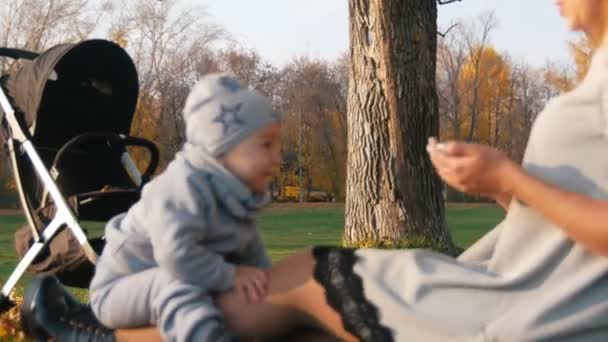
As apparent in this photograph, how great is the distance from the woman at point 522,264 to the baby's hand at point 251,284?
105 mm

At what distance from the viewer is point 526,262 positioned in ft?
6.56

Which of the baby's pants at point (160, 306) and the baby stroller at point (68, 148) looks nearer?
the baby's pants at point (160, 306)

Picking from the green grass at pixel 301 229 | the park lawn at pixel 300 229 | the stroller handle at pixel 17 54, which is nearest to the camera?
the stroller handle at pixel 17 54

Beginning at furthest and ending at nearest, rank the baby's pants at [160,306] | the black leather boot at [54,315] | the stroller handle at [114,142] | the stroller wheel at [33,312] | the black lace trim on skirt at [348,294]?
the stroller handle at [114,142]
the stroller wheel at [33,312]
the black leather boot at [54,315]
the baby's pants at [160,306]
the black lace trim on skirt at [348,294]

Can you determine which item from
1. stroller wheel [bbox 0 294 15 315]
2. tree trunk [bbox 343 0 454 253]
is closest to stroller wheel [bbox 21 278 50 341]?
stroller wheel [bbox 0 294 15 315]

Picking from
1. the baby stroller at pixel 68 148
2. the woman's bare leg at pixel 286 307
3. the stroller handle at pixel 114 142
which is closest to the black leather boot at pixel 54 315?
the woman's bare leg at pixel 286 307

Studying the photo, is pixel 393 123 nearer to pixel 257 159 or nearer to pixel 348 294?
pixel 257 159

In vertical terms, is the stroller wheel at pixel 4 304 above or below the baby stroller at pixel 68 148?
below

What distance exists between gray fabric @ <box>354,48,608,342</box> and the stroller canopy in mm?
3462

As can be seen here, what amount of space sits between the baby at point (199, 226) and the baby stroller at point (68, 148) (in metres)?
2.19

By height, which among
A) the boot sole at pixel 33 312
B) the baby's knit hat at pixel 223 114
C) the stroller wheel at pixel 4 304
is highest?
the baby's knit hat at pixel 223 114

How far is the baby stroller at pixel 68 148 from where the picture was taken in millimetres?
4820

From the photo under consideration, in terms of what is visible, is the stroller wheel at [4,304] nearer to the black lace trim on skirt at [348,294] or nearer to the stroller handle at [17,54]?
the stroller handle at [17,54]

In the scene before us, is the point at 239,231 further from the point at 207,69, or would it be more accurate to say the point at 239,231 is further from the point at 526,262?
the point at 207,69
